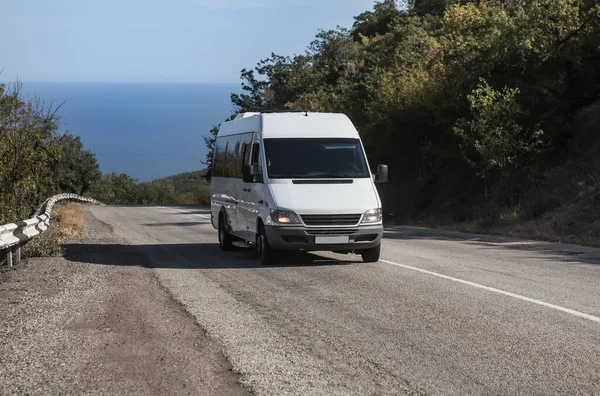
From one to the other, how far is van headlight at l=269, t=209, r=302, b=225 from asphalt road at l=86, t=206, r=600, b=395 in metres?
0.73

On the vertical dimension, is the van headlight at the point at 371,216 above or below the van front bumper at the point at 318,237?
above

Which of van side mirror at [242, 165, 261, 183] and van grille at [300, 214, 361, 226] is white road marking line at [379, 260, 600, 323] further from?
van side mirror at [242, 165, 261, 183]

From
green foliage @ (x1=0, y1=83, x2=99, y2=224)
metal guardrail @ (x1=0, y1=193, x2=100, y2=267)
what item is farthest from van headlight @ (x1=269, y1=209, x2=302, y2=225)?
green foliage @ (x1=0, y1=83, x2=99, y2=224)

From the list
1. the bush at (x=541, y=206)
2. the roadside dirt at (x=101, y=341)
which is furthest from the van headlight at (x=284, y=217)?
the bush at (x=541, y=206)

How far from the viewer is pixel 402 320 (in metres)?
8.33

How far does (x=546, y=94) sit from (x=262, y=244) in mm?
18004

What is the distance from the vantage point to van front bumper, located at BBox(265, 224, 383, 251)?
42.7 ft

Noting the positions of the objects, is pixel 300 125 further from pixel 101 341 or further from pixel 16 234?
pixel 101 341

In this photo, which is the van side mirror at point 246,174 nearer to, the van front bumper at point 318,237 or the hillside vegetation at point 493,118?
the van front bumper at point 318,237

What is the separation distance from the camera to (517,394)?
5.61m

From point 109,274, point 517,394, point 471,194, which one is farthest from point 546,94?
point 517,394

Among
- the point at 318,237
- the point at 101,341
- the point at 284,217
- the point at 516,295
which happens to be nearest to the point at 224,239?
the point at 284,217

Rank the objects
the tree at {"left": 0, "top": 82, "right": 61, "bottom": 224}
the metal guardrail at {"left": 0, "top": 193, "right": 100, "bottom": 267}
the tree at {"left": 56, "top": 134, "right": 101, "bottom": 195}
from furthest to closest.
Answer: the tree at {"left": 56, "top": 134, "right": 101, "bottom": 195}
the tree at {"left": 0, "top": 82, "right": 61, "bottom": 224}
the metal guardrail at {"left": 0, "top": 193, "right": 100, "bottom": 267}

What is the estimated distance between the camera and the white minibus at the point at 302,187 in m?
13.0
